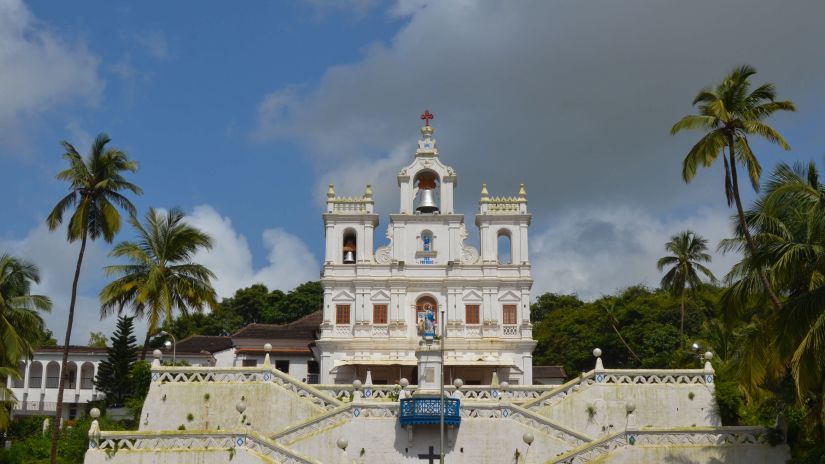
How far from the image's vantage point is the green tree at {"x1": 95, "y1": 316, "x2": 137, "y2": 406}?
167ft

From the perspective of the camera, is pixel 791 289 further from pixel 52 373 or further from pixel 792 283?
pixel 52 373

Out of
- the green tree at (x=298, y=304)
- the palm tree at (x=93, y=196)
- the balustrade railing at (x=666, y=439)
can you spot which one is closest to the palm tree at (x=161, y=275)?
the palm tree at (x=93, y=196)

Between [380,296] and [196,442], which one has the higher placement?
[380,296]

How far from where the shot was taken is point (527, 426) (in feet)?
99.0

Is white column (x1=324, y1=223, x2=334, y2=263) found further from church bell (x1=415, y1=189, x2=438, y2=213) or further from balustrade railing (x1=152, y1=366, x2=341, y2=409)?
balustrade railing (x1=152, y1=366, x2=341, y2=409)

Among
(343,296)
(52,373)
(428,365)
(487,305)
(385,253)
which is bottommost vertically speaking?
(428,365)

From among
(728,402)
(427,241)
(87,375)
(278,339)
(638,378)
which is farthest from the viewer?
(87,375)

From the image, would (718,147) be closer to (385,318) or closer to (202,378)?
(202,378)

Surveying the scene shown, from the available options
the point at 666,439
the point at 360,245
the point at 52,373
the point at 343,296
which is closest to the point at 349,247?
the point at 360,245

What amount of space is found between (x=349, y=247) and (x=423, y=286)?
4629 mm

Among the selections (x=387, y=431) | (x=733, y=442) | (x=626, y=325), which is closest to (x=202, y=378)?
(x=387, y=431)

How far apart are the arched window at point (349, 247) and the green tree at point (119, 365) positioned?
44.3 feet

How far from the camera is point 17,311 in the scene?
110 feet

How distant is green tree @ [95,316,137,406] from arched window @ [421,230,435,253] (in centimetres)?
1764
